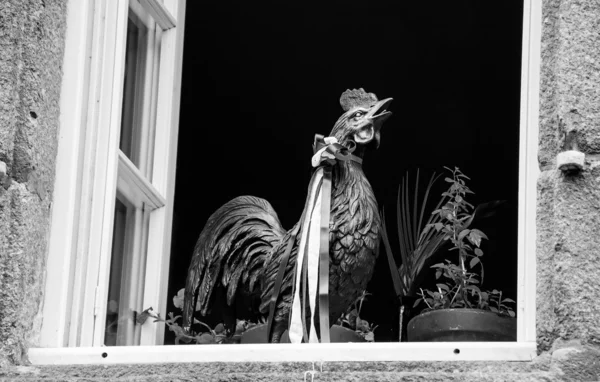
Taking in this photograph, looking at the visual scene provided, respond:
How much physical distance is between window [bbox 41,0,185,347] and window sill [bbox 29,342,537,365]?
0.69ft

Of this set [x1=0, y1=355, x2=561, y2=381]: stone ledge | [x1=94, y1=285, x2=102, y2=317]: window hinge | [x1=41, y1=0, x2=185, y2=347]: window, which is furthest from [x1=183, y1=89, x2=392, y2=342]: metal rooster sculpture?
[x1=0, y1=355, x2=561, y2=381]: stone ledge

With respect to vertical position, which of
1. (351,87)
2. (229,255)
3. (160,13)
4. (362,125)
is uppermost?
(351,87)

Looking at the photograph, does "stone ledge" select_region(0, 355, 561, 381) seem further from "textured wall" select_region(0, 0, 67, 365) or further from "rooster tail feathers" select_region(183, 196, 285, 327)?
"rooster tail feathers" select_region(183, 196, 285, 327)

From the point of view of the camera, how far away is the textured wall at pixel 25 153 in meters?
3.38

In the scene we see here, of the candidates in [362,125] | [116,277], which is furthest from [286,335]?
[362,125]

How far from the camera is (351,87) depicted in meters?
5.75

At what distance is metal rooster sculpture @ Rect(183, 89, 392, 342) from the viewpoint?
3895 millimetres

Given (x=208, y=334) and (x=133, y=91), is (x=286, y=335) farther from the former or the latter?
(x=133, y=91)

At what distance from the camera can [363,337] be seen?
4.22 metres

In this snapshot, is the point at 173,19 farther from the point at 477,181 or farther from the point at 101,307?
the point at 477,181

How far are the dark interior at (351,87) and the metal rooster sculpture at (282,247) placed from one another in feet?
3.88

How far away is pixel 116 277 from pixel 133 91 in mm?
563

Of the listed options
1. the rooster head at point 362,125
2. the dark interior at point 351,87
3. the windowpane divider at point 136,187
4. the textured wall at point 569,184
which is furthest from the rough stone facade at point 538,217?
the dark interior at point 351,87

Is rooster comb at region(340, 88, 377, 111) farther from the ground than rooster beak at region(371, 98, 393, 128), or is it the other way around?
rooster comb at region(340, 88, 377, 111)
